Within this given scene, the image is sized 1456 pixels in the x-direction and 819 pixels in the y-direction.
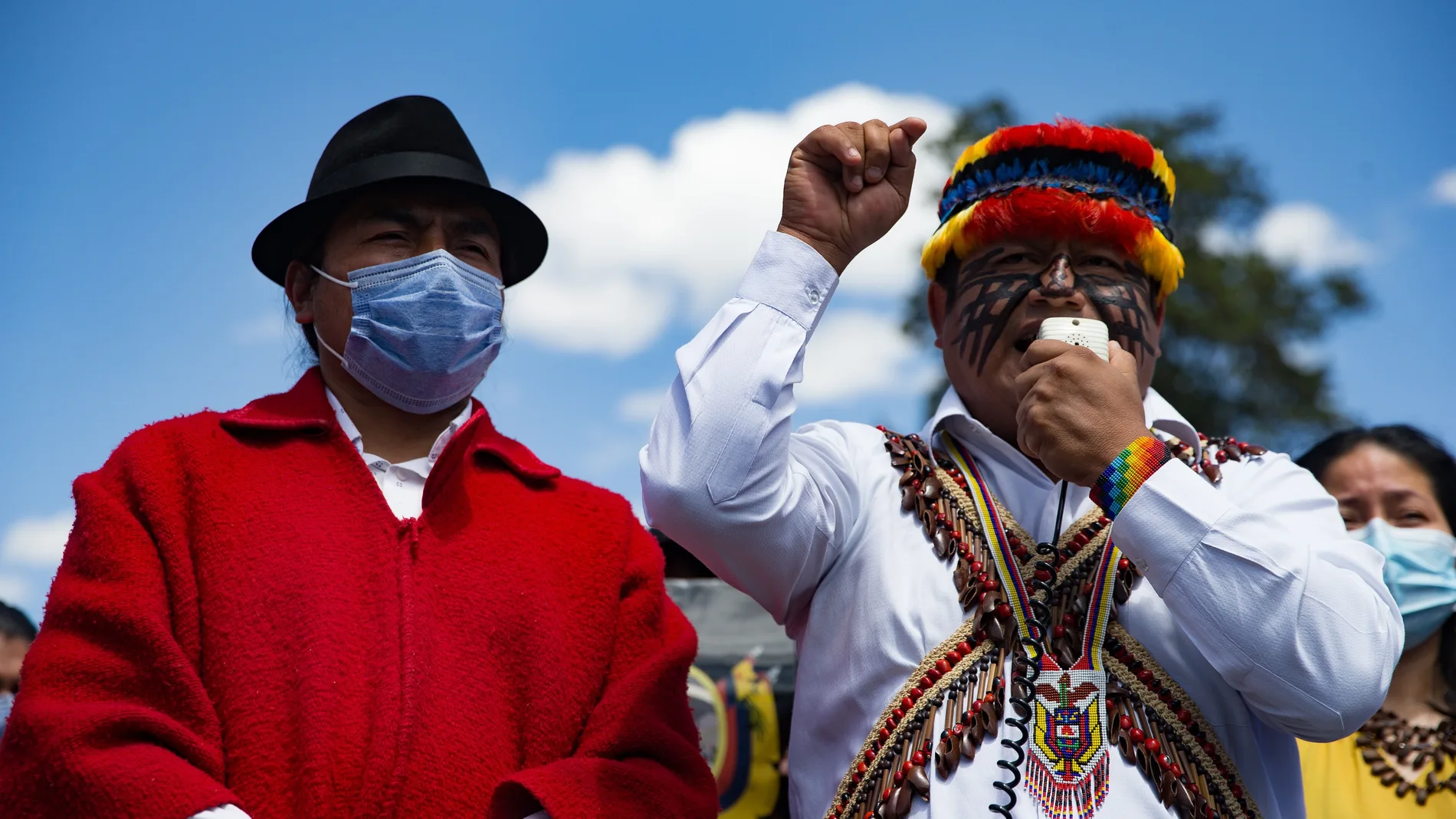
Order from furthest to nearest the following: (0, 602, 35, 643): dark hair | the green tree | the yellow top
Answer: the green tree, (0, 602, 35, 643): dark hair, the yellow top

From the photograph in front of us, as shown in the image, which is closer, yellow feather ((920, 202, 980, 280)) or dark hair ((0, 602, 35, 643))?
yellow feather ((920, 202, 980, 280))

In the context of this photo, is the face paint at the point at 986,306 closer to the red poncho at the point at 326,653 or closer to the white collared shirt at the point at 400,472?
the red poncho at the point at 326,653

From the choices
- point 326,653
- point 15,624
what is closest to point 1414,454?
point 326,653

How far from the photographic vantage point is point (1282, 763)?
9.44 feet

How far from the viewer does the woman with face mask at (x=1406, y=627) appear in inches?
155

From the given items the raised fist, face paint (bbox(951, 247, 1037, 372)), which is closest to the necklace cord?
face paint (bbox(951, 247, 1037, 372))

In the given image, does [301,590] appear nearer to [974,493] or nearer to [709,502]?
[709,502]

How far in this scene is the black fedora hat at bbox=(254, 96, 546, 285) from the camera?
3.28 m

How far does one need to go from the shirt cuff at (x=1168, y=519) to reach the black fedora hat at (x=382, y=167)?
67.5 inches

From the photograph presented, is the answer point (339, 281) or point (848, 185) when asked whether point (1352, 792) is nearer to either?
point (848, 185)

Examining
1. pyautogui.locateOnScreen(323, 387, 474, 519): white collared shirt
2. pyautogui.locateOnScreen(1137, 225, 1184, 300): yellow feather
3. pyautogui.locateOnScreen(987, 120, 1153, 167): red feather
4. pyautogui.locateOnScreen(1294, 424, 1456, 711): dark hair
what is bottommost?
pyautogui.locateOnScreen(323, 387, 474, 519): white collared shirt

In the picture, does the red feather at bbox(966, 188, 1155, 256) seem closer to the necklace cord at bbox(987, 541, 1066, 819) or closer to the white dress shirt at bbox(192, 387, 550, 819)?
the necklace cord at bbox(987, 541, 1066, 819)

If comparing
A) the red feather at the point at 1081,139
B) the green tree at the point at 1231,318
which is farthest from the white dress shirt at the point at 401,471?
the green tree at the point at 1231,318

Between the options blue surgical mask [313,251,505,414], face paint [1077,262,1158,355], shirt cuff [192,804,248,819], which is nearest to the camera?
shirt cuff [192,804,248,819]
